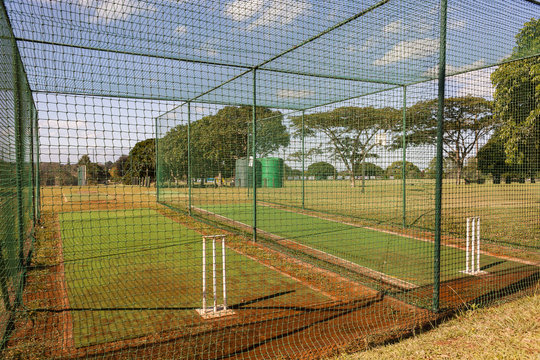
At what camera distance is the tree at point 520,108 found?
6195mm

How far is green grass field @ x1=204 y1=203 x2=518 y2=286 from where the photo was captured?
15.2 feet

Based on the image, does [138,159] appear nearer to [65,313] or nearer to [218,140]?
[65,313]

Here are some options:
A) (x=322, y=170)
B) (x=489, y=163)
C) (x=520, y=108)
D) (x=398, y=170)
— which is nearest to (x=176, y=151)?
(x=322, y=170)

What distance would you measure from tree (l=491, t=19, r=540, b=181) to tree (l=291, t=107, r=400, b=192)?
196cm

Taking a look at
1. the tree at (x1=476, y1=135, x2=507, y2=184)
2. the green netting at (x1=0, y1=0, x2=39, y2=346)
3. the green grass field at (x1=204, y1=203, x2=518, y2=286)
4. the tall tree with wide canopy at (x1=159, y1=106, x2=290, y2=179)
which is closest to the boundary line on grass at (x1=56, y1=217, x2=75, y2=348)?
the green netting at (x1=0, y1=0, x2=39, y2=346)

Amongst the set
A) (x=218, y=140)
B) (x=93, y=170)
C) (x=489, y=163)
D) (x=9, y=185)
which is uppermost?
(x=218, y=140)

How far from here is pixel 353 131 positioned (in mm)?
6809

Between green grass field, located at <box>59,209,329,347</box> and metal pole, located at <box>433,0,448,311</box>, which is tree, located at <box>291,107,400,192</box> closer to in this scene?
metal pole, located at <box>433,0,448,311</box>

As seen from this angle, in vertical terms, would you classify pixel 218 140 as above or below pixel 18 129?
above

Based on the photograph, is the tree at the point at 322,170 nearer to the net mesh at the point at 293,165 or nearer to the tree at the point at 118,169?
the net mesh at the point at 293,165

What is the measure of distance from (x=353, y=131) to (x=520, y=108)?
3356 mm

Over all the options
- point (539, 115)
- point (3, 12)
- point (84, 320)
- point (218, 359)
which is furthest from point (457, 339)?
point (539, 115)

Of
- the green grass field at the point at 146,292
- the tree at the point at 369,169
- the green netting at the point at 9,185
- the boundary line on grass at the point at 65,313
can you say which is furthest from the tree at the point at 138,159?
the tree at the point at 369,169

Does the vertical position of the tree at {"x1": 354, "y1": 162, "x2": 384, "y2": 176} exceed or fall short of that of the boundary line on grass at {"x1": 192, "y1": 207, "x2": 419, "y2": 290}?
it exceeds it
